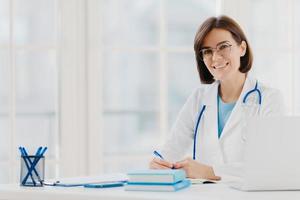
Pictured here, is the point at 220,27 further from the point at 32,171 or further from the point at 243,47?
the point at 32,171

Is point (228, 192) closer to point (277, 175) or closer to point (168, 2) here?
point (277, 175)

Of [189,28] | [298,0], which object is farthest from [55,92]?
[189,28]

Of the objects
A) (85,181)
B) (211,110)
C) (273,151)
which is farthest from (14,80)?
(273,151)

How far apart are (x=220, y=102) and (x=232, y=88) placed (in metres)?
0.09

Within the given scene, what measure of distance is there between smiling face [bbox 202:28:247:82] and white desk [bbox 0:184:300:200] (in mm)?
911

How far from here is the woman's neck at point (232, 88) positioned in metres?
2.87

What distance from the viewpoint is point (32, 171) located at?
204 centimetres

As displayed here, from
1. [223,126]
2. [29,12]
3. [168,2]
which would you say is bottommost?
[223,126]

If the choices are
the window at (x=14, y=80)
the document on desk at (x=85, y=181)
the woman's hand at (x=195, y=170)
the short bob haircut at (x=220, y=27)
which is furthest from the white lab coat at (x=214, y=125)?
the window at (x=14, y=80)

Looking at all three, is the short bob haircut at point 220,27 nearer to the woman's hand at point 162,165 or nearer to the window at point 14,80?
the woman's hand at point 162,165

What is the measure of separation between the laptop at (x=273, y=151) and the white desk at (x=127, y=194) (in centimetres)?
4

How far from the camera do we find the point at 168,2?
3.82m

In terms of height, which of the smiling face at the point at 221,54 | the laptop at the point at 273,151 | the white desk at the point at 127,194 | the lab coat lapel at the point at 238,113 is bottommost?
the white desk at the point at 127,194

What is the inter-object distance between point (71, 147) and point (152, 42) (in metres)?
1.02
